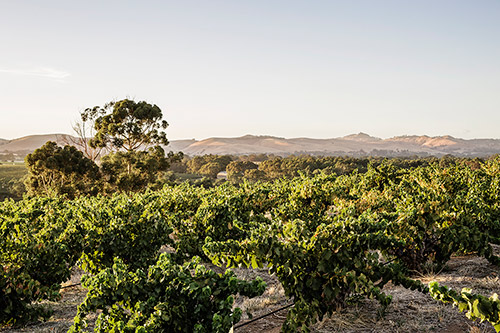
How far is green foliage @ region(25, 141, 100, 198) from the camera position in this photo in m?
26.1

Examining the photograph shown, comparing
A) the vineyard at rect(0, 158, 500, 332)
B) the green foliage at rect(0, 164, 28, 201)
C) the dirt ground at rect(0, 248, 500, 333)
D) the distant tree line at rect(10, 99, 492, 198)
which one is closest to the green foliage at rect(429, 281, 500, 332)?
the vineyard at rect(0, 158, 500, 332)

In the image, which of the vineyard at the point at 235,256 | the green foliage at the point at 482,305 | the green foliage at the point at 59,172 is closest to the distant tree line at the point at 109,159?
the green foliage at the point at 59,172

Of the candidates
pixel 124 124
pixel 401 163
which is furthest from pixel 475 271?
pixel 401 163

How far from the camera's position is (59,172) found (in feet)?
87.8

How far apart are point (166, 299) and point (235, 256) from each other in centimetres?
184

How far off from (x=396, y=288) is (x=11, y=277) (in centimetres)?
748

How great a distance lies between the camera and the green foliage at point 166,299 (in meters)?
3.94

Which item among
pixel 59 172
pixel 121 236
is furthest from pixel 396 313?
pixel 59 172

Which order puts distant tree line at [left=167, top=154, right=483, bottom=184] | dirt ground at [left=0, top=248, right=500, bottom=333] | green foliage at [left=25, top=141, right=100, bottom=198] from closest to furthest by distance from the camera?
dirt ground at [left=0, top=248, right=500, bottom=333] → green foliage at [left=25, top=141, right=100, bottom=198] → distant tree line at [left=167, top=154, right=483, bottom=184]

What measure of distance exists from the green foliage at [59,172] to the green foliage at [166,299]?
23.9 meters

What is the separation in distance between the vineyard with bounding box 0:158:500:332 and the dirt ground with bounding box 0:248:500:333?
0.71 feet

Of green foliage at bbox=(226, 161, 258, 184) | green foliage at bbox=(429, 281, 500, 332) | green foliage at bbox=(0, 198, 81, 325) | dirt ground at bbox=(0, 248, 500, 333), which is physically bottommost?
green foliage at bbox=(226, 161, 258, 184)

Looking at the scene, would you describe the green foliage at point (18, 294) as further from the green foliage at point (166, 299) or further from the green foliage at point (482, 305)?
the green foliage at point (482, 305)

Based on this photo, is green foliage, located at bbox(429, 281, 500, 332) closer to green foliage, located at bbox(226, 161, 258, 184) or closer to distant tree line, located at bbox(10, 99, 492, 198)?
distant tree line, located at bbox(10, 99, 492, 198)
